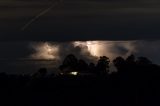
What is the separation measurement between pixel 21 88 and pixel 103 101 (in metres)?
21.9

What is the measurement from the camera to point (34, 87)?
8694 centimetres

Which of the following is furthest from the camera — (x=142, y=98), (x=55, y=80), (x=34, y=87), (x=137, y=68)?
(x=55, y=80)

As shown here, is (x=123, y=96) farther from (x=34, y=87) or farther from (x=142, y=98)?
(x=34, y=87)

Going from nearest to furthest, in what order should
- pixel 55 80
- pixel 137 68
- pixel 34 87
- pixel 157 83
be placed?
pixel 157 83, pixel 137 68, pixel 34 87, pixel 55 80

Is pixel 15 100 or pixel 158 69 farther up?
pixel 158 69

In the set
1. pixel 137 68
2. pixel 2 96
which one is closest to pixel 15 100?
pixel 2 96

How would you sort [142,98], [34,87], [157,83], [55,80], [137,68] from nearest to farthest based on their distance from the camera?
[142,98], [157,83], [137,68], [34,87], [55,80]

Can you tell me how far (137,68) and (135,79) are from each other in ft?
9.06

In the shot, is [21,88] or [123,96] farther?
[21,88]

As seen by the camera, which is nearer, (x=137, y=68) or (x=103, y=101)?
(x=103, y=101)

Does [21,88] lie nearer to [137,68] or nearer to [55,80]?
[55,80]

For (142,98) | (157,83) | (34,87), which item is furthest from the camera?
(34,87)

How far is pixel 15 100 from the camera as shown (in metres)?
70.7

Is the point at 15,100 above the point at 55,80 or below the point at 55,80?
below
